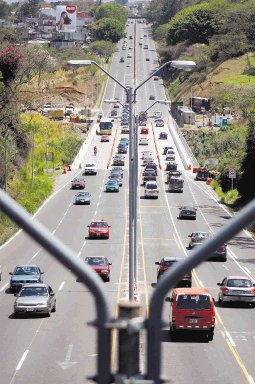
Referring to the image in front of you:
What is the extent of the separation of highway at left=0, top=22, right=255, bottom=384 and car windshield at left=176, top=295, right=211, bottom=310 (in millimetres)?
946

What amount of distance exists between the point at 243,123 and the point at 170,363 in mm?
102223

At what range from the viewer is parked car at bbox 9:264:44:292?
38.5 metres

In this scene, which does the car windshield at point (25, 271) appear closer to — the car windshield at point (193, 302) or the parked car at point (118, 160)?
the car windshield at point (193, 302)

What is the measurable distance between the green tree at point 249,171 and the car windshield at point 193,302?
4393cm

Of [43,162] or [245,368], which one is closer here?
[245,368]

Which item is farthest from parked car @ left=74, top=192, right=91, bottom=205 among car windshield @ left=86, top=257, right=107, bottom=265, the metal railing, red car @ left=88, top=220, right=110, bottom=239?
the metal railing

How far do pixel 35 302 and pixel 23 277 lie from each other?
273 inches

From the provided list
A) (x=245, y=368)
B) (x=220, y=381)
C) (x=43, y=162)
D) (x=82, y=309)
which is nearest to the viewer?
(x=220, y=381)

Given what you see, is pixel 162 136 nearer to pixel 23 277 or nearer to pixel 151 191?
pixel 151 191

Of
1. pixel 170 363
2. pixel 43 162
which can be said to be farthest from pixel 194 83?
pixel 170 363

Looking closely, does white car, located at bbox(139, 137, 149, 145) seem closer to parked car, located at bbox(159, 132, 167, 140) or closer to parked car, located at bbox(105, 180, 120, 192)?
parked car, located at bbox(159, 132, 167, 140)

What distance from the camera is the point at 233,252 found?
5372cm

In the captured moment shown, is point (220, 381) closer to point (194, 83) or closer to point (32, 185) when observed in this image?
point (32, 185)

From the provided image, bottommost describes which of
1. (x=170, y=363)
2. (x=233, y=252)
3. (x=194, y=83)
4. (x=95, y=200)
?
(x=194, y=83)
